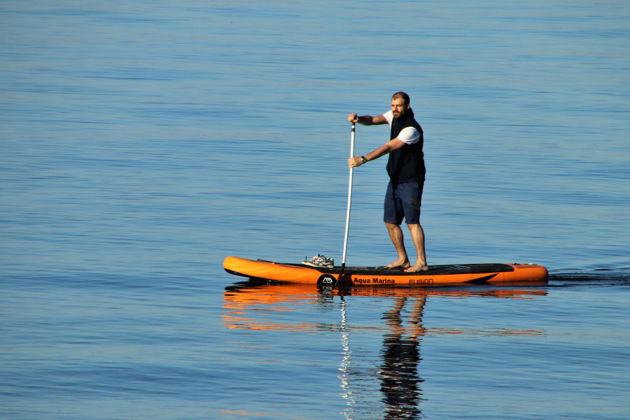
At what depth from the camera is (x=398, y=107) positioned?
15.3 metres

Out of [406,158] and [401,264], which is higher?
[406,158]

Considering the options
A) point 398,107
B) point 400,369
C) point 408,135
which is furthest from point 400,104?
point 400,369

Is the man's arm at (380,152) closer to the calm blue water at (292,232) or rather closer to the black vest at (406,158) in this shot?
the black vest at (406,158)

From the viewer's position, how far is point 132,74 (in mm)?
43000

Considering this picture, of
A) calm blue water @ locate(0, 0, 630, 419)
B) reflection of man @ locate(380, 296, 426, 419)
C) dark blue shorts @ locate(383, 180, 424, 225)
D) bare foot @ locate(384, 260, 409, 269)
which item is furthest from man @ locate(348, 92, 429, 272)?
reflection of man @ locate(380, 296, 426, 419)

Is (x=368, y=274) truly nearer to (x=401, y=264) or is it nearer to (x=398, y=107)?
(x=401, y=264)

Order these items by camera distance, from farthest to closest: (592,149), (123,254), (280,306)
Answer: (592,149) → (123,254) → (280,306)

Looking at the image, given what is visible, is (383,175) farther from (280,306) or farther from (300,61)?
(300,61)

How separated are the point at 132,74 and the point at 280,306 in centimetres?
2953

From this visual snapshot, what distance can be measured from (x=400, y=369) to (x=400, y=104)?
4302 millimetres

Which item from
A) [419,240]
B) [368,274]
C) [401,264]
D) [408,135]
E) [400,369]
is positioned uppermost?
[408,135]

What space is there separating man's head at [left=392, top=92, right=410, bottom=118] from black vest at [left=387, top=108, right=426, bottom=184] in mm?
128

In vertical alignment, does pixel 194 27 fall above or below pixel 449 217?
above

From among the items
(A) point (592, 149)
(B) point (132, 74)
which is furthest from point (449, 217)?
(B) point (132, 74)
